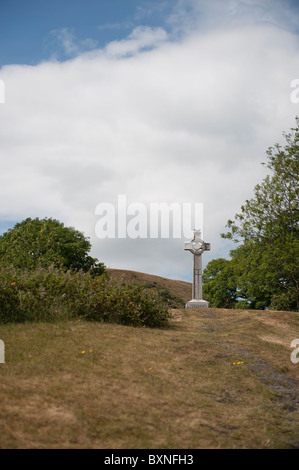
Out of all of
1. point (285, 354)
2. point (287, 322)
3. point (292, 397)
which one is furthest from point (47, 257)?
point (292, 397)

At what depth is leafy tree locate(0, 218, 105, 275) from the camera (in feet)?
115

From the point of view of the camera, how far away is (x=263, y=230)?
28.2 meters

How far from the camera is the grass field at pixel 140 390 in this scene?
6.13m

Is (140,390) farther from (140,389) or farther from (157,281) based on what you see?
(157,281)

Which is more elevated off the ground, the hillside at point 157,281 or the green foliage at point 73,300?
the hillside at point 157,281

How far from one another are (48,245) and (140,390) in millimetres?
28782

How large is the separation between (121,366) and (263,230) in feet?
67.7

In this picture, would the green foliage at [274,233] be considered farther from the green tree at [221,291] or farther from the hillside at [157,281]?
the hillside at [157,281]

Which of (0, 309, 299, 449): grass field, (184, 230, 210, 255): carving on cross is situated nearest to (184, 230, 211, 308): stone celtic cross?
(184, 230, 210, 255): carving on cross

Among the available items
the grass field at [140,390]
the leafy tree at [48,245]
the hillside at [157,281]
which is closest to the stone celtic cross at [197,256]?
the leafy tree at [48,245]

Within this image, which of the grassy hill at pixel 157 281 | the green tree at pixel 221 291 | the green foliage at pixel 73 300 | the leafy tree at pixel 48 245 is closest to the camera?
the green foliage at pixel 73 300

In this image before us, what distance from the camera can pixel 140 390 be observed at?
790cm

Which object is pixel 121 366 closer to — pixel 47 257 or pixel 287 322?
pixel 287 322

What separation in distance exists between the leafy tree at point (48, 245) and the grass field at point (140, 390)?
2268 centimetres
